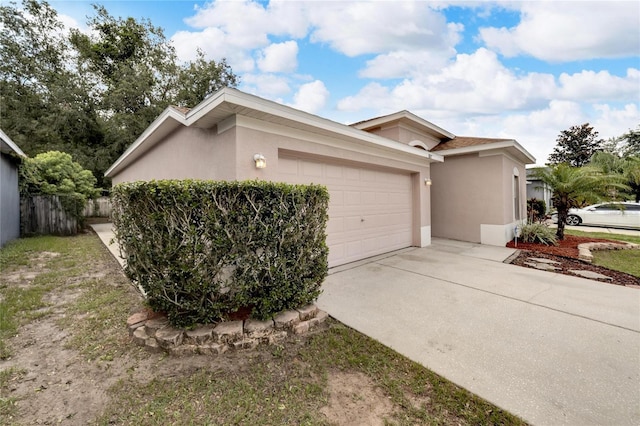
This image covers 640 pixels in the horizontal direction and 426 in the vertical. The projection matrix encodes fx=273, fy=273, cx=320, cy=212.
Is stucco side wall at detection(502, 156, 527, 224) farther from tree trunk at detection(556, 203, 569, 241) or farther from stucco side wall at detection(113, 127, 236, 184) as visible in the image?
stucco side wall at detection(113, 127, 236, 184)

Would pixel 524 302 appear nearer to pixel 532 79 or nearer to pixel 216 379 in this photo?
pixel 216 379

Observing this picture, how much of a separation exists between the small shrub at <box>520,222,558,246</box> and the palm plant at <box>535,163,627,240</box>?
0.96 m

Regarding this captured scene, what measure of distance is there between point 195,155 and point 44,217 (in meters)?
10.00

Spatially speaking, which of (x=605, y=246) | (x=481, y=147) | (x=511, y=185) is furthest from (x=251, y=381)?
(x=605, y=246)

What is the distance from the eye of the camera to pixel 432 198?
1009 centimetres

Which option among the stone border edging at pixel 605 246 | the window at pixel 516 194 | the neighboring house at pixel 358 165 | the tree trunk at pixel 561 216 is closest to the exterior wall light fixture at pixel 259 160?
the neighboring house at pixel 358 165

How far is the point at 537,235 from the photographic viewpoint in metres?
8.99

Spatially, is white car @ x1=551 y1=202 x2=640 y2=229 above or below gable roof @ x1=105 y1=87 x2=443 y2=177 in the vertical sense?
below

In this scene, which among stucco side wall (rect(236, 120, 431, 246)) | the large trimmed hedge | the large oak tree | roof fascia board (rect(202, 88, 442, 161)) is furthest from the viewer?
the large oak tree

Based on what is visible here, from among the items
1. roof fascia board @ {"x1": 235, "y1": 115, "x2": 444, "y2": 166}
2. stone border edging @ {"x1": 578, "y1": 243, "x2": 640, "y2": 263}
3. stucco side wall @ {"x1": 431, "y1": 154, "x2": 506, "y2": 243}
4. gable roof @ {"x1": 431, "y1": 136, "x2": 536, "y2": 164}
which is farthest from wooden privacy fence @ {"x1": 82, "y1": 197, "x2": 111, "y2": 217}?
stone border edging @ {"x1": 578, "y1": 243, "x2": 640, "y2": 263}

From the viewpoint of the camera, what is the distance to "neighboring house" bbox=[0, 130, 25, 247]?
7.90 m

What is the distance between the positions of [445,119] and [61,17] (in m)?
25.6

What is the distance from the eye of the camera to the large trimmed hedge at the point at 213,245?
2762 millimetres

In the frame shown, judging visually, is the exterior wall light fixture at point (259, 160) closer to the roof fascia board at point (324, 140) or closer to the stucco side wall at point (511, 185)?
the roof fascia board at point (324, 140)
